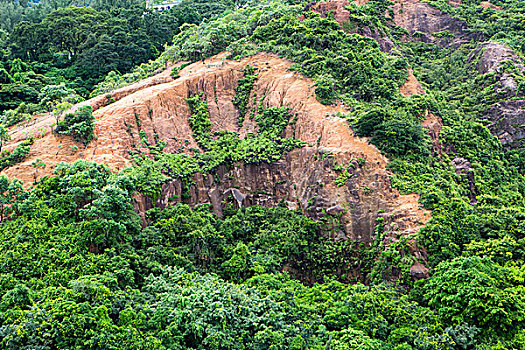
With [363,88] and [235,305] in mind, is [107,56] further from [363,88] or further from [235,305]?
[235,305]

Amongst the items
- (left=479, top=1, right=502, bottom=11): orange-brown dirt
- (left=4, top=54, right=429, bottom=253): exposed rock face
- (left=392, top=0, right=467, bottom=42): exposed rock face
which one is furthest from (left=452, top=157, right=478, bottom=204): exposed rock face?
(left=479, top=1, right=502, bottom=11): orange-brown dirt

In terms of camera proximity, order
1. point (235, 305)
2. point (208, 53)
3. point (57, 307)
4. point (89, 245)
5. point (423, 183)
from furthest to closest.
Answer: point (208, 53) < point (423, 183) < point (89, 245) < point (235, 305) < point (57, 307)

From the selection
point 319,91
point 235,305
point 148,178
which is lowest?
point 235,305

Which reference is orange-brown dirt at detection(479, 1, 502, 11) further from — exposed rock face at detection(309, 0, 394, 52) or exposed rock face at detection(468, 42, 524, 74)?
exposed rock face at detection(309, 0, 394, 52)

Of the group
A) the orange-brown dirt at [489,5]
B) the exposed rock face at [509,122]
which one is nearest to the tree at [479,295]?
the exposed rock face at [509,122]

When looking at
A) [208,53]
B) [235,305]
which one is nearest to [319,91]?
[208,53]

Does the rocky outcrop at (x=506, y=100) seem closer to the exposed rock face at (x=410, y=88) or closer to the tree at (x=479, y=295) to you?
the exposed rock face at (x=410, y=88)
